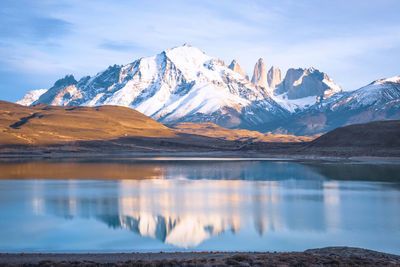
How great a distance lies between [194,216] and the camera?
3959 centimetres

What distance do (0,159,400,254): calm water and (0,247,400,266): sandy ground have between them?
2.84 meters

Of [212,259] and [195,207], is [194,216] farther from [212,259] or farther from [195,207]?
[212,259]

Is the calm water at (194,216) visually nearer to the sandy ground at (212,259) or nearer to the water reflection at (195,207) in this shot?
the water reflection at (195,207)

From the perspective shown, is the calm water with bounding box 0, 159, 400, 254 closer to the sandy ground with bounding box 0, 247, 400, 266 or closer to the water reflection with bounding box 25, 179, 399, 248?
the water reflection with bounding box 25, 179, 399, 248

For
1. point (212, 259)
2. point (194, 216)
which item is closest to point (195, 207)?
point (194, 216)

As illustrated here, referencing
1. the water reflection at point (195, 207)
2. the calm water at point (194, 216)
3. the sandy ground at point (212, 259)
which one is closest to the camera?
the sandy ground at point (212, 259)

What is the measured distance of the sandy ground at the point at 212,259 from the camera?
22.0m

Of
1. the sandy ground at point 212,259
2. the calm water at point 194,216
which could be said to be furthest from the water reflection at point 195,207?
the sandy ground at point 212,259

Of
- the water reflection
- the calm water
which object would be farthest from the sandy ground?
the water reflection

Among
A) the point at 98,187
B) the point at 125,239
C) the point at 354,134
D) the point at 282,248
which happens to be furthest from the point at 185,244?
the point at 354,134

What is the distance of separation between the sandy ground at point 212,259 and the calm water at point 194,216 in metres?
2.84

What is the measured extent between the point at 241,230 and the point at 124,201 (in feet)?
59.1

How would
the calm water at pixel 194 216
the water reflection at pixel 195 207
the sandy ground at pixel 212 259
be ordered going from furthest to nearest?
the water reflection at pixel 195 207, the calm water at pixel 194 216, the sandy ground at pixel 212 259

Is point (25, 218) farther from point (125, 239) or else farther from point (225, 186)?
point (225, 186)
